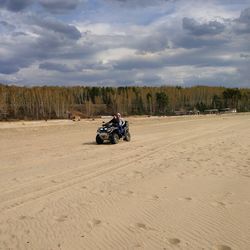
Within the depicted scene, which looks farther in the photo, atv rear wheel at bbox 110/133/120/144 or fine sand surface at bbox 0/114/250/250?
atv rear wheel at bbox 110/133/120/144

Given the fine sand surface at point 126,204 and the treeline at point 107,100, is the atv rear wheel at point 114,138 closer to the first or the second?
the fine sand surface at point 126,204

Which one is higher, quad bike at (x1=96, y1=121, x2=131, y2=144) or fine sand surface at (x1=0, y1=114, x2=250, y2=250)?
quad bike at (x1=96, y1=121, x2=131, y2=144)

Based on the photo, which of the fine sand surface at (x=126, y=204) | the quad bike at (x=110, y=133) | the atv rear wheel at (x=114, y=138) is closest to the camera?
the fine sand surface at (x=126, y=204)

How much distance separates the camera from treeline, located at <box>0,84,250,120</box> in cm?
8744

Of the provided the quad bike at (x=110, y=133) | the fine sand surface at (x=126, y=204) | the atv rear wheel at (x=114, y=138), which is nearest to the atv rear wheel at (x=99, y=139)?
the quad bike at (x=110, y=133)

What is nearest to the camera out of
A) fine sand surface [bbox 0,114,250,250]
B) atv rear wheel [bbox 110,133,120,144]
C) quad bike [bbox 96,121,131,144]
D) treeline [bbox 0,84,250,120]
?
fine sand surface [bbox 0,114,250,250]

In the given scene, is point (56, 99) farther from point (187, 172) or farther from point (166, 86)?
point (187, 172)

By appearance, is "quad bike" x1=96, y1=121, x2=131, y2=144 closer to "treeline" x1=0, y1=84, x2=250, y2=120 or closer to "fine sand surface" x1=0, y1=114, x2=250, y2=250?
"fine sand surface" x1=0, y1=114, x2=250, y2=250

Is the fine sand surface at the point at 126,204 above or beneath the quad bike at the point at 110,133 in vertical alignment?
beneath

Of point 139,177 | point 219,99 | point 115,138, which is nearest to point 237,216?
point 139,177

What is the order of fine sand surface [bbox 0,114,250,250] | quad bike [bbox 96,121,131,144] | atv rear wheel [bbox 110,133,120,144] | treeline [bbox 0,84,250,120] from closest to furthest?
fine sand surface [bbox 0,114,250,250]
quad bike [bbox 96,121,131,144]
atv rear wheel [bbox 110,133,120,144]
treeline [bbox 0,84,250,120]

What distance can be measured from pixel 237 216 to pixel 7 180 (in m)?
6.01

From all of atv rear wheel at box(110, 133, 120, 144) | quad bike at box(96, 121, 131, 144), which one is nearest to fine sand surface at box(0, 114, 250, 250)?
quad bike at box(96, 121, 131, 144)

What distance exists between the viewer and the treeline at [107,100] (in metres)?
87.4
